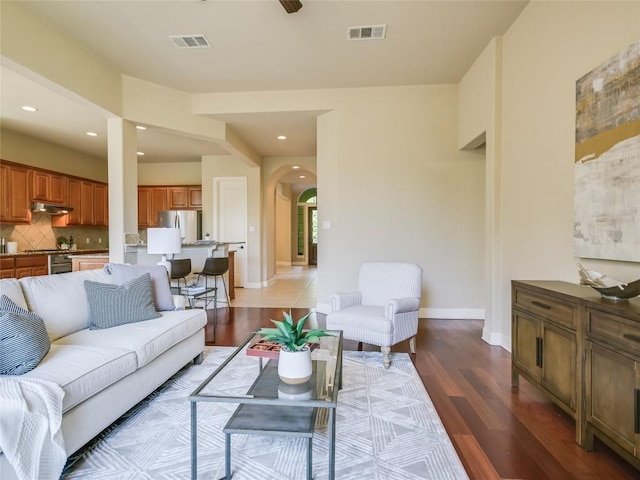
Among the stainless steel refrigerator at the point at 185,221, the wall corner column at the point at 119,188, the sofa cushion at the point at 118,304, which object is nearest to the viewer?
the sofa cushion at the point at 118,304

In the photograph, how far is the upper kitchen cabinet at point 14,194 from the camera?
499 centimetres

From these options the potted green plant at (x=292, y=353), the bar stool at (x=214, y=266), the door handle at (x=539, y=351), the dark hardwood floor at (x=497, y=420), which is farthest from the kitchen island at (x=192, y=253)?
the door handle at (x=539, y=351)

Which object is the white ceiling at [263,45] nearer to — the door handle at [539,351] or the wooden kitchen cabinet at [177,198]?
the wooden kitchen cabinet at [177,198]

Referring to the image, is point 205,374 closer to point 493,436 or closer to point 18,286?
point 18,286

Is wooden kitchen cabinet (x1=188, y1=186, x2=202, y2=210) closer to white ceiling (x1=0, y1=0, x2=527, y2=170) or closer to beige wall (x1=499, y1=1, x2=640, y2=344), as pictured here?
white ceiling (x1=0, y1=0, x2=527, y2=170)

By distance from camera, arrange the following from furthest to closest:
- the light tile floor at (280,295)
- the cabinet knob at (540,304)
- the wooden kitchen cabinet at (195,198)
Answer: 1. the wooden kitchen cabinet at (195,198)
2. the light tile floor at (280,295)
3. the cabinet knob at (540,304)

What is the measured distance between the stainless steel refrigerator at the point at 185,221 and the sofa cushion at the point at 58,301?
457 centimetres

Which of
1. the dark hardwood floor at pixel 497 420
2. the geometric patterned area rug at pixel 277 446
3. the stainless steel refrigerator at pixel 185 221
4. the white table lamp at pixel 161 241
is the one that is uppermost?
the stainless steel refrigerator at pixel 185 221

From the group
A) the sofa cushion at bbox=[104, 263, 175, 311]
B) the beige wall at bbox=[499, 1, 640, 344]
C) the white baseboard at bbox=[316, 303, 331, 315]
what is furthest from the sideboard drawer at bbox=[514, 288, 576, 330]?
the sofa cushion at bbox=[104, 263, 175, 311]

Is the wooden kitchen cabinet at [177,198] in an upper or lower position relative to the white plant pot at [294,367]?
upper

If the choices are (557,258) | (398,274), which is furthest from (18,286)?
(557,258)

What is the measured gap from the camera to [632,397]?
55.5 inches

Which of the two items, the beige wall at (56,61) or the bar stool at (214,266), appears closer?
the beige wall at (56,61)

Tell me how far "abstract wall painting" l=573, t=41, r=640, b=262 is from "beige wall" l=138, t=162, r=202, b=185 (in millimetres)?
7115
